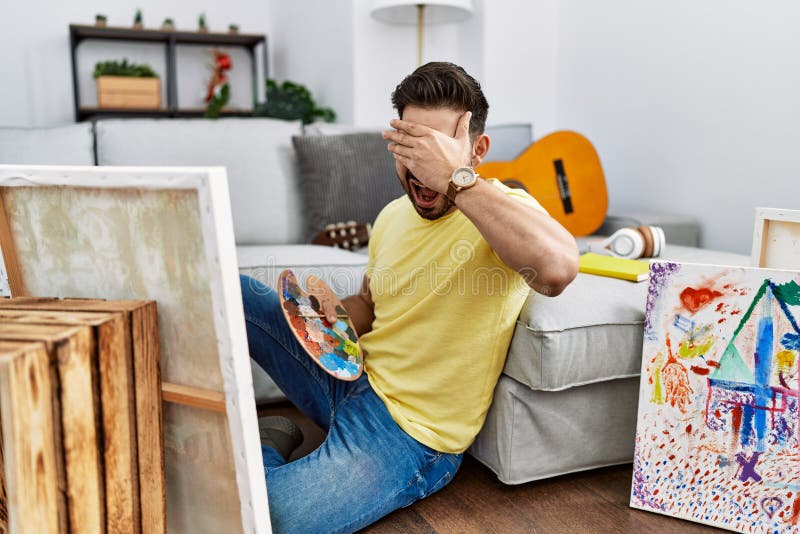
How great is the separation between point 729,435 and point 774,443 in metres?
0.07

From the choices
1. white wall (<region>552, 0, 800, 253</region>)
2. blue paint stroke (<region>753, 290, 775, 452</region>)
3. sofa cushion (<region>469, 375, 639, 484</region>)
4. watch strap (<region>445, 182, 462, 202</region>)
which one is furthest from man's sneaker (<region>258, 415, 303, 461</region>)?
white wall (<region>552, 0, 800, 253</region>)

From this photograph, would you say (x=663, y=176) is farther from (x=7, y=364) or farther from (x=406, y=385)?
(x=7, y=364)

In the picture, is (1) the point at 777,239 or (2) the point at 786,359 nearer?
(2) the point at 786,359

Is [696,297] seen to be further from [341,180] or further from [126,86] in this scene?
[126,86]

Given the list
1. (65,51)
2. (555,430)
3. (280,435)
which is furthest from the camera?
(65,51)

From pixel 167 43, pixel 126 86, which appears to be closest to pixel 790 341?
pixel 126 86

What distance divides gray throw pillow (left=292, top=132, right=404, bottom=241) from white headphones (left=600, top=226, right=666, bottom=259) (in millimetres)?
787

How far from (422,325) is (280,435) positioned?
470 millimetres

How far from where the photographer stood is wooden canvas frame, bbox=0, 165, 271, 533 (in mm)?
771

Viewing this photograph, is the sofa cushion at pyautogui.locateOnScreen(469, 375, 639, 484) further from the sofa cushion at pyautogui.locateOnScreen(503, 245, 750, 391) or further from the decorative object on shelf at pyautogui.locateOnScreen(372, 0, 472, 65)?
the decorative object on shelf at pyautogui.locateOnScreen(372, 0, 472, 65)

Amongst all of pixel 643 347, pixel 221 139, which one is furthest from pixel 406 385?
pixel 221 139

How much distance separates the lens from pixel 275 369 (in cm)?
138

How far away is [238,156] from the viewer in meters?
2.23

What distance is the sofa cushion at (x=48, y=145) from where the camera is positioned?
2.01 meters
